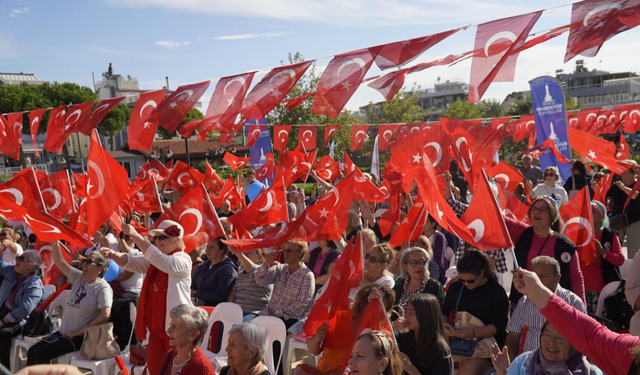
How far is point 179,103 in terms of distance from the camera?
782 centimetres

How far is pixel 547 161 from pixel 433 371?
868cm

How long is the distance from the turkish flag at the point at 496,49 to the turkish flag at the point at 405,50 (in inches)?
13.5

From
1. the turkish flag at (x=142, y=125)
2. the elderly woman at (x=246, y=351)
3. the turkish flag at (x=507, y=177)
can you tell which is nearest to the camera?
the elderly woman at (x=246, y=351)

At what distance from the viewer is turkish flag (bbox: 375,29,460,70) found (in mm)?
6289

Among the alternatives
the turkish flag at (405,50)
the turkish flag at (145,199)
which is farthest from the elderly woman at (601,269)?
the turkish flag at (145,199)

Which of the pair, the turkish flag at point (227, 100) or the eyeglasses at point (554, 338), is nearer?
the eyeglasses at point (554, 338)

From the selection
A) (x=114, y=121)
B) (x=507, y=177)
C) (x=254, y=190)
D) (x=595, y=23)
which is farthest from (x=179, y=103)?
(x=114, y=121)

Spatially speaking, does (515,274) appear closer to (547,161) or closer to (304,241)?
(304,241)

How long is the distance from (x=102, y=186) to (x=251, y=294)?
6.42ft

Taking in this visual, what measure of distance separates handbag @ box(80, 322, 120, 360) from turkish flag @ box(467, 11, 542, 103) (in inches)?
170

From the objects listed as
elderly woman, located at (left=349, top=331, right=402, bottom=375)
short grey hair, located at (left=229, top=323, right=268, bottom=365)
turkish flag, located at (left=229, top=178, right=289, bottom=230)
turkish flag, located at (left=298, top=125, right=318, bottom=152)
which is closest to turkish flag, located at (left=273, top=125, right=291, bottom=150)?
turkish flag, located at (left=298, top=125, right=318, bottom=152)

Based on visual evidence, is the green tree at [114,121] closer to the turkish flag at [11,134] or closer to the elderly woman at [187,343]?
the turkish flag at [11,134]

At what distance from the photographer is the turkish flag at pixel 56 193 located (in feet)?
33.9

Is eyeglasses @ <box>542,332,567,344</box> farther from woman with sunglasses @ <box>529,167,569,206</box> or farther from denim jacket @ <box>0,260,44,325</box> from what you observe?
woman with sunglasses @ <box>529,167,569,206</box>
